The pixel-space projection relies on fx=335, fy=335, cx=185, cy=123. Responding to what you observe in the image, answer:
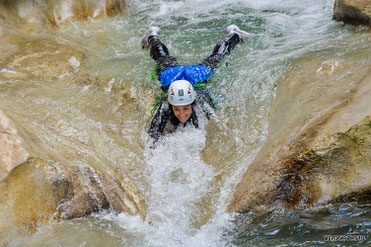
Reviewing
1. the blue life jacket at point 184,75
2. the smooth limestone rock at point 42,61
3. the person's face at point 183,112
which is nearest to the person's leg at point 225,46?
the blue life jacket at point 184,75

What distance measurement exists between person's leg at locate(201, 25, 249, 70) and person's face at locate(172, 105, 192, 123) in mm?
1499

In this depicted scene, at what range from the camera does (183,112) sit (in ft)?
17.2

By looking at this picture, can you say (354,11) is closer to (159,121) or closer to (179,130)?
(179,130)

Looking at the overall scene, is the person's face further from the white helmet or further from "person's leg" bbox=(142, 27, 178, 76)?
"person's leg" bbox=(142, 27, 178, 76)

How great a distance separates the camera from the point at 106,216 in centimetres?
388

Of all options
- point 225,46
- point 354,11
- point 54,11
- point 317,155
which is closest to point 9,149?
point 317,155

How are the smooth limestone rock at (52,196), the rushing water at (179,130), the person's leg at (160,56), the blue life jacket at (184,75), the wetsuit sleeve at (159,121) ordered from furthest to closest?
the person's leg at (160,56), the blue life jacket at (184,75), the wetsuit sleeve at (159,121), the rushing water at (179,130), the smooth limestone rock at (52,196)

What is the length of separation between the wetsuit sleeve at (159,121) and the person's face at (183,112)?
0.55 feet

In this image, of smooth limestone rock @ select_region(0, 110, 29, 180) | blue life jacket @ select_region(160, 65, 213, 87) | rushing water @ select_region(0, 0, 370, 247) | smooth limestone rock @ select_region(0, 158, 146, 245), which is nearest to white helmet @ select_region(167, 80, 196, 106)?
rushing water @ select_region(0, 0, 370, 247)

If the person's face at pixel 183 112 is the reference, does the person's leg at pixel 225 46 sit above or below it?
above

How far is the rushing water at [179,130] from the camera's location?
3.52 m

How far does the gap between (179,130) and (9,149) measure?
2552 millimetres

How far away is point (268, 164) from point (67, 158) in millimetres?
2439

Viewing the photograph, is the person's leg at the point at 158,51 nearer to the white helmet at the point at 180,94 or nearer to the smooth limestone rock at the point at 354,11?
the white helmet at the point at 180,94
